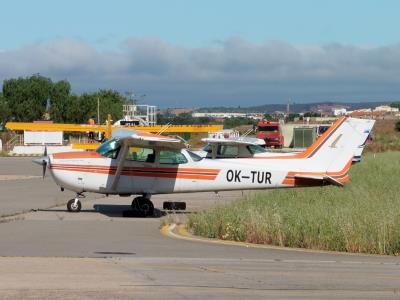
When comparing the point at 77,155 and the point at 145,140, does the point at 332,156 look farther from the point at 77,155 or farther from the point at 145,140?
the point at 77,155

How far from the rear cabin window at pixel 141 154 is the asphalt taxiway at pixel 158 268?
267 cm

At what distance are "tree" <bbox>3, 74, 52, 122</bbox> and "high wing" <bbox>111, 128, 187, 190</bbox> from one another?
87332 millimetres

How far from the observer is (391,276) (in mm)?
10070

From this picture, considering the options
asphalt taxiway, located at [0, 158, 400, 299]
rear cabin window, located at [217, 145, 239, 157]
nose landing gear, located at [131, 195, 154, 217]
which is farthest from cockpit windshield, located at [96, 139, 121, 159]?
rear cabin window, located at [217, 145, 239, 157]

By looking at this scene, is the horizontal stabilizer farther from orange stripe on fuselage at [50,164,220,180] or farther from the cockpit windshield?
the cockpit windshield

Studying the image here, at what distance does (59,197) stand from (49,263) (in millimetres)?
14107

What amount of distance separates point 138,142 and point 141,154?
703 millimetres

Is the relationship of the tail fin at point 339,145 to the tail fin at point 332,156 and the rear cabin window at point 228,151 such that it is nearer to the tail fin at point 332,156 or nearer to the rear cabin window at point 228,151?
the tail fin at point 332,156

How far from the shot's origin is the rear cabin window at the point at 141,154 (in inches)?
779

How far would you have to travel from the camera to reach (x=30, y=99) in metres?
106

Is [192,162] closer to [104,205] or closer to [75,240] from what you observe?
[104,205]

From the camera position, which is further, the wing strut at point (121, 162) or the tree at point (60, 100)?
the tree at point (60, 100)

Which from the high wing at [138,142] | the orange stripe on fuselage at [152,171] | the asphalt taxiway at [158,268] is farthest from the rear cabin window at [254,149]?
the asphalt taxiway at [158,268]

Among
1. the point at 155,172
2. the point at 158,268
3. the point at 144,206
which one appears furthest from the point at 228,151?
the point at 158,268
